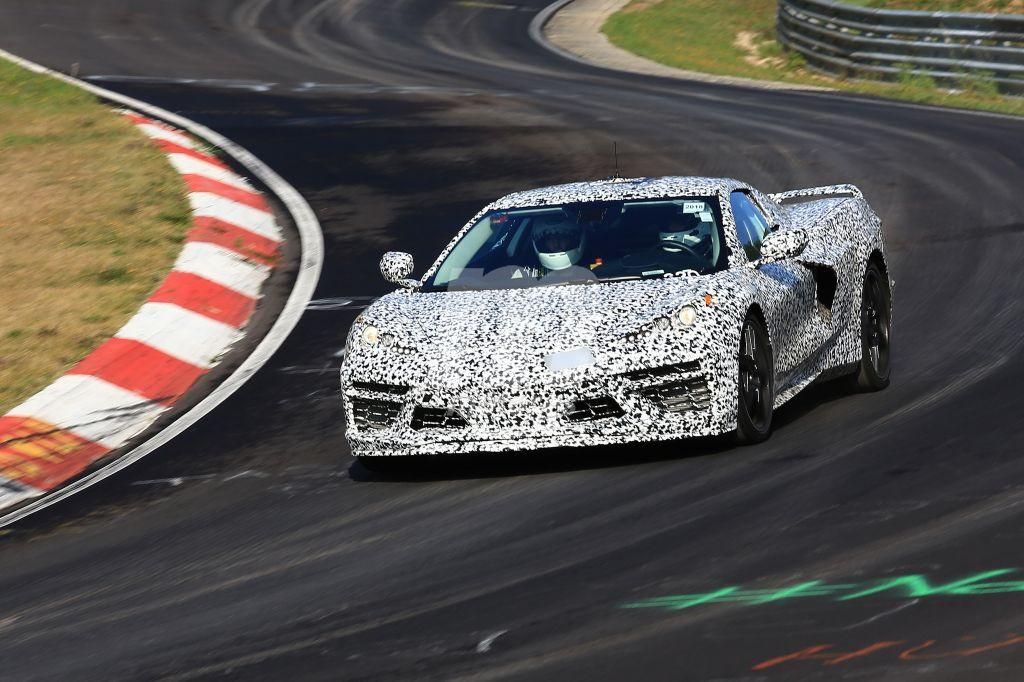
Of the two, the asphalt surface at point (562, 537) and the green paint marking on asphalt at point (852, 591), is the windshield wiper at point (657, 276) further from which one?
the green paint marking on asphalt at point (852, 591)

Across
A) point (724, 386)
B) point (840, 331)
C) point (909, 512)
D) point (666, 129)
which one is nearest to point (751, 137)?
point (666, 129)

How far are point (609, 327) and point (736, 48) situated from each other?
26.8 meters

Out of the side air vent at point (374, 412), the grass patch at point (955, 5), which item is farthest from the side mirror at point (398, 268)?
the grass patch at point (955, 5)

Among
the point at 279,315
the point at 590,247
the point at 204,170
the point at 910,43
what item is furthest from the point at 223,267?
the point at 910,43

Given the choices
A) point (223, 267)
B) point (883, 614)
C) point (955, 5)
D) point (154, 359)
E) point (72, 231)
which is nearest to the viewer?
point (883, 614)

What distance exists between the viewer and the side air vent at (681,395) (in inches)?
312

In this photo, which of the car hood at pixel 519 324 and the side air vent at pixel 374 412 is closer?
the car hood at pixel 519 324

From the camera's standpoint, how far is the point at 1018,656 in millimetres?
5094

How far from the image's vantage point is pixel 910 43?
88.3 feet

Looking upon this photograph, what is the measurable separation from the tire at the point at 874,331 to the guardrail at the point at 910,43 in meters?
15.4

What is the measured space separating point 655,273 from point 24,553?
122 inches

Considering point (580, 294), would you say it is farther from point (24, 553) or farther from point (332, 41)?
point (332, 41)

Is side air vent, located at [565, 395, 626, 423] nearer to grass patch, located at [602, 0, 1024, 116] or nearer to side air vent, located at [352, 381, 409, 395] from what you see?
side air vent, located at [352, 381, 409, 395]

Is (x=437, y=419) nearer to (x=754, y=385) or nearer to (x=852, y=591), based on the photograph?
(x=754, y=385)
